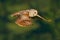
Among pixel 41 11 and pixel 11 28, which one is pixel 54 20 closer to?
pixel 41 11

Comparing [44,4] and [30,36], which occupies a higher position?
[44,4]

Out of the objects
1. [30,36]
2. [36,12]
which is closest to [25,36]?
[30,36]
